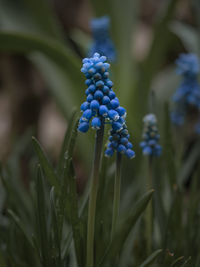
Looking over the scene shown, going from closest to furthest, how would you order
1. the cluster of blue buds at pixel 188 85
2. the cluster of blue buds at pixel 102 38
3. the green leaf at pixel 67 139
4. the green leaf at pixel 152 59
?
the green leaf at pixel 67 139 < the cluster of blue buds at pixel 188 85 < the cluster of blue buds at pixel 102 38 < the green leaf at pixel 152 59

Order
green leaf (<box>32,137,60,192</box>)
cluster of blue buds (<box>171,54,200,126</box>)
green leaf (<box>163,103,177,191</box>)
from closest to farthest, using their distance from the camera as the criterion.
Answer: green leaf (<box>32,137,60,192</box>) → green leaf (<box>163,103,177,191</box>) → cluster of blue buds (<box>171,54,200,126</box>)

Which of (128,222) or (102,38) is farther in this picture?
(102,38)

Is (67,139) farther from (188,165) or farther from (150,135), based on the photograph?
(188,165)

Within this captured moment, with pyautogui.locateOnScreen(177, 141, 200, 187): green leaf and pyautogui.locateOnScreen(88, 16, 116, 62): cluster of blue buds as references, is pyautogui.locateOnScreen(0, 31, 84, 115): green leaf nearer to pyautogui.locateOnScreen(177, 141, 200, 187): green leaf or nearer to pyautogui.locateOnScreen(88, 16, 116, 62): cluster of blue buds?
pyautogui.locateOnScreen(88, 16, 116, 62): cluster of blue buds

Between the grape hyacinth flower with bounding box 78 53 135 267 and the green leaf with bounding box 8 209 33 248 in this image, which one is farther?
the green leaf with bounding box 8 209 33 248

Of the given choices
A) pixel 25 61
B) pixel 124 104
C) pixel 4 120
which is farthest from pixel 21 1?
pixel 4 120

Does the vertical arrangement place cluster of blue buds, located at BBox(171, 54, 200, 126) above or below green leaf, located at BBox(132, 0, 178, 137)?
below

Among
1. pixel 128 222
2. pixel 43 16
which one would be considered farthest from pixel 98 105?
pixel 43 16

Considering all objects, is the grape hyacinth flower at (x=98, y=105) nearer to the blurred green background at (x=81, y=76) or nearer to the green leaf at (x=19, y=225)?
the green leaf at (x=19, y=225)

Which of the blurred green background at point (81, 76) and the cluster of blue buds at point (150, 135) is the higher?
the blurred green background at point (81, 76)

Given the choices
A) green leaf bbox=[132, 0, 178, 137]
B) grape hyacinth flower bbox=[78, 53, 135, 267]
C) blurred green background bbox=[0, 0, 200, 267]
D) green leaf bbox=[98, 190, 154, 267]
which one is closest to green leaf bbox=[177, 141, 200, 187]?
blurred green background bbox=[0, 0, 200, 267]

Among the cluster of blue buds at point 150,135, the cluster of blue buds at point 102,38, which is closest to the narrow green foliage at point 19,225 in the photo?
the cluster of blue buds at point 150,135

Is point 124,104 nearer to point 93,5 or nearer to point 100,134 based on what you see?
point 93,5
